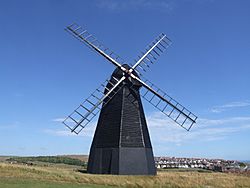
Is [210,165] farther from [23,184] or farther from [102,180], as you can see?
[23,184]

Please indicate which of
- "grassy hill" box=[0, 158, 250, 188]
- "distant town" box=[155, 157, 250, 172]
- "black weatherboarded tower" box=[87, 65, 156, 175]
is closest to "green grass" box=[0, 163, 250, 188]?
"grassy hill" box=[0, 158, 250, 188]

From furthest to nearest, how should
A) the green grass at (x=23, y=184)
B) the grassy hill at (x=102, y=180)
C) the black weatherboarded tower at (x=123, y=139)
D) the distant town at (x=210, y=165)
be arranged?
the distant town at (x=210, y=165), the black weatherboarded tower at (x=123, y=139), the grassy hill at (x=102, y=180), the green grass at (x=23, y=184)

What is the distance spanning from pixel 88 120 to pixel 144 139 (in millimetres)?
4878

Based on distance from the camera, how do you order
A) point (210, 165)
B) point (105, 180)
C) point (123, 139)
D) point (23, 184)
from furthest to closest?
point (210, 165) → point (123, 139) → point (105, 180) → point (23, 184)

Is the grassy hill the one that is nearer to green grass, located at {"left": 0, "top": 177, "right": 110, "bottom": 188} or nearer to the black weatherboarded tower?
green grass, located at {"left": 0, "top": 177, "right": 110, "bottom": 188}

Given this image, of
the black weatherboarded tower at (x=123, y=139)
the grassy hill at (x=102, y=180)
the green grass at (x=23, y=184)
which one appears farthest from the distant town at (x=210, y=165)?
the green grass at (x=23, y=184)

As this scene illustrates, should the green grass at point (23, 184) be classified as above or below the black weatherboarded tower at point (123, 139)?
below

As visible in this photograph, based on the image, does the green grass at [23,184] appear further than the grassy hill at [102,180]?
No

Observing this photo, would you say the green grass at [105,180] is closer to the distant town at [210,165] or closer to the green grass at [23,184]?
the green grass at [23,184]

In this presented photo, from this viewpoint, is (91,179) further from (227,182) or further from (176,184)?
(227,182)

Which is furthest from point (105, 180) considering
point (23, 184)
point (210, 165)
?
point (210, 165)

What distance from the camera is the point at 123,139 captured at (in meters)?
25.4

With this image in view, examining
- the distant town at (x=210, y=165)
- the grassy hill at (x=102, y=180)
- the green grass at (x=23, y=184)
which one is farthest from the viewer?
the distant town at (x=210, y=165)

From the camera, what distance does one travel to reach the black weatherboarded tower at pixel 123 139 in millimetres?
25156
